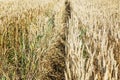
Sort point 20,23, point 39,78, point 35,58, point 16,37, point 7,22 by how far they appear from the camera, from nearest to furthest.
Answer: point 39,78 → point 35,58 → point 16,37 → point 7,22 → point 20,23

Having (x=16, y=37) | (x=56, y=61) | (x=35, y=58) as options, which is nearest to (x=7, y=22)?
(x=16, y=37)

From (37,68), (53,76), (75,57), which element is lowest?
(53,76)

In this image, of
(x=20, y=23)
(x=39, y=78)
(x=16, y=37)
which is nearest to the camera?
(x=39, y=78)

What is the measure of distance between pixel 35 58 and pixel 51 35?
1.17m

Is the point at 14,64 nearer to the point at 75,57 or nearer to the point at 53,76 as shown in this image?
the point at 53,76

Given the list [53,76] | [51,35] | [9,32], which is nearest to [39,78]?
[53,76]

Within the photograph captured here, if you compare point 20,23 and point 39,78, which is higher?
point 20,23

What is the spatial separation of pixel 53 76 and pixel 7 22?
127 cm

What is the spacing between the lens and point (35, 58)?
3.14 m

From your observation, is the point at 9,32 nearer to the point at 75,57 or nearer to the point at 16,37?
the point at 16,37

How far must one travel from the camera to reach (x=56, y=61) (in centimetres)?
378

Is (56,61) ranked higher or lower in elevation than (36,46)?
lower

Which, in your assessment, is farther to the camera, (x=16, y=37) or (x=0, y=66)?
(x=16, y=37)

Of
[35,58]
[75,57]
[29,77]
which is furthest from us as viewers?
[35,58]
